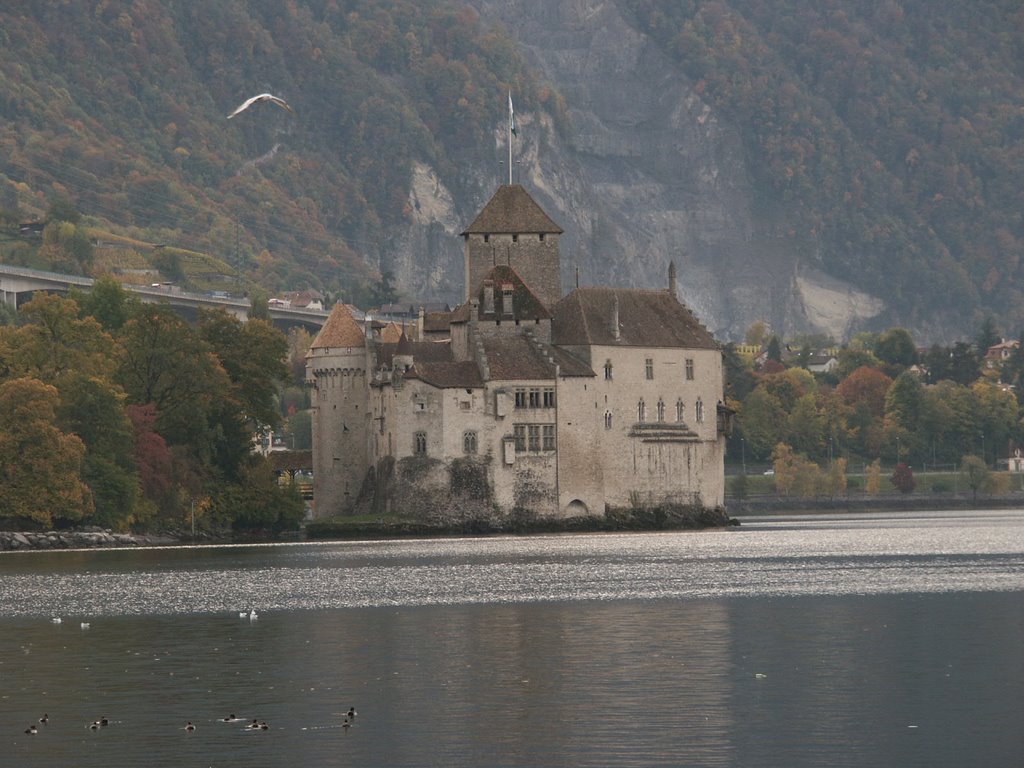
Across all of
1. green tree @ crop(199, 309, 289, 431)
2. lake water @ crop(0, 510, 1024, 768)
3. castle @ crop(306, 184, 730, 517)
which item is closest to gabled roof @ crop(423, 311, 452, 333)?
castle @ crop(306, 184, 730, 517)

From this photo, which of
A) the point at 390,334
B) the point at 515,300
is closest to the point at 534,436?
the point at 515,300

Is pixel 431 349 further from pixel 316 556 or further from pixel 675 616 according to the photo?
pixel 675 616

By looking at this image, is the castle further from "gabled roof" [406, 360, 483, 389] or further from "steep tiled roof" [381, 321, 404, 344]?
"steep tiled roof" [381, 321, 404, 344]

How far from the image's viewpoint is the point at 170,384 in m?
130

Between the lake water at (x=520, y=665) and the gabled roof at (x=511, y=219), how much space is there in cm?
5053

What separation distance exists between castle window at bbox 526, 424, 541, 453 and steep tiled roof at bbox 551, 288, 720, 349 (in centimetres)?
550

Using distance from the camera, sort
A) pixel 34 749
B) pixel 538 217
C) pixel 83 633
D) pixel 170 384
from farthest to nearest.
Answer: pixel 538 217 → pixel 170 384 → pixel 83 633 → pixel 34 749

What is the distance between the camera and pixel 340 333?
466 ft

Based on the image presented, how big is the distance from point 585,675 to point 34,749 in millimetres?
13324

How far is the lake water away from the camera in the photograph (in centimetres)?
4403

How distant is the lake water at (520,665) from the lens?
44.0m

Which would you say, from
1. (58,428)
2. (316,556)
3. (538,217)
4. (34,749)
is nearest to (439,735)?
(34,749)

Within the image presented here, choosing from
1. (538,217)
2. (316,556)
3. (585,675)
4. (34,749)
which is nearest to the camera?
(34,749)

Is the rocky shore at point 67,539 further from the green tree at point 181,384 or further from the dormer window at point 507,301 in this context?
the dormer window at point 507,301
